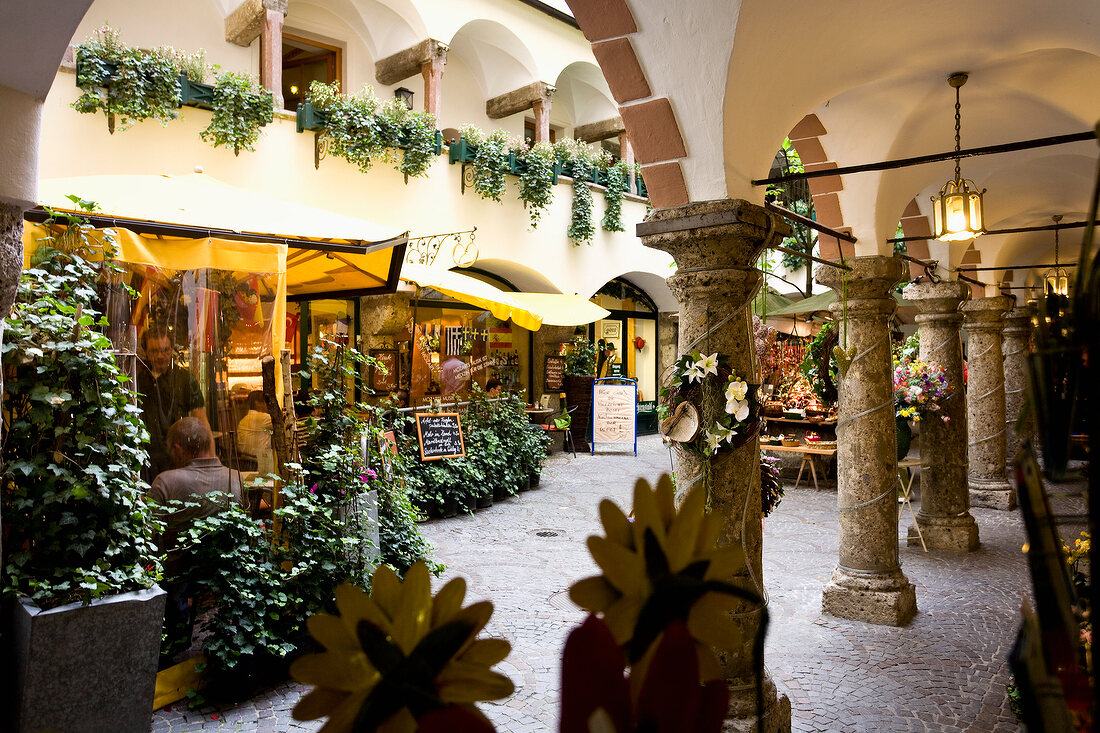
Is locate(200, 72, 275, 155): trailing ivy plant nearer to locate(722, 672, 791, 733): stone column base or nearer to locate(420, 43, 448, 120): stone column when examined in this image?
locate(420, 43, 448, 120): stone column

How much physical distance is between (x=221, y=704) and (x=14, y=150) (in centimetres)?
275

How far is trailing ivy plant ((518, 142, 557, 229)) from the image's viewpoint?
11586 millimetres

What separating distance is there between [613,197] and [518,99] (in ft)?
7.76

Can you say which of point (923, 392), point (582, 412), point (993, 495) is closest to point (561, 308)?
point (582, 412)

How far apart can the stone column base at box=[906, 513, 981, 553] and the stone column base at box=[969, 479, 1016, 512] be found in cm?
229

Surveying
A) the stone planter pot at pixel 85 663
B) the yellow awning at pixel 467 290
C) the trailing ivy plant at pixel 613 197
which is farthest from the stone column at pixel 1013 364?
the stone planter pot at pixel 85 663

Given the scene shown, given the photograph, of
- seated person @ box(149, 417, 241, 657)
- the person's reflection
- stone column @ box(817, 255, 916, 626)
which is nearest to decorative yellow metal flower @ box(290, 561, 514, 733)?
seated person @ box(149, 417, 241, 657)

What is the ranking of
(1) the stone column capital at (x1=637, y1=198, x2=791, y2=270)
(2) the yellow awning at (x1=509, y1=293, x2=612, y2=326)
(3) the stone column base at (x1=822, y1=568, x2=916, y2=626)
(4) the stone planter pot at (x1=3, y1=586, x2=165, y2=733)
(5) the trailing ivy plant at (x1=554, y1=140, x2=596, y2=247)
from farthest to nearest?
1. (5) the trailing ivy plant at (x1=554, y1=140, x2=596, y2=247)
2. (2) the yellow awning at (x1=509, y1=293, x2=612, y2=326)
3. (3) the stone column base at (x1=822, y1=568, x2=916, y2=626)
4. (1) the stone column capital at (x1=637, y1=198, x2=791, y2=270)
5. (4) the stone planter pot at (x1=3, y1=586, x2=165, y2=733)

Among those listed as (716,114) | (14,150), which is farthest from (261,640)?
(716,114)

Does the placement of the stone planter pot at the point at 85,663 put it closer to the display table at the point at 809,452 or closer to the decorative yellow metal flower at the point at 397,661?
the decorative yellow metal flower at the point at 397,661

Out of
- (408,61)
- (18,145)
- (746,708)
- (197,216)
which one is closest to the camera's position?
(18,145)

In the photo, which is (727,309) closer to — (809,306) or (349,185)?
(349,185)

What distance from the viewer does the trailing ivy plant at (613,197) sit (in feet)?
43.4

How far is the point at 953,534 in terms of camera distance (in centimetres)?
683
